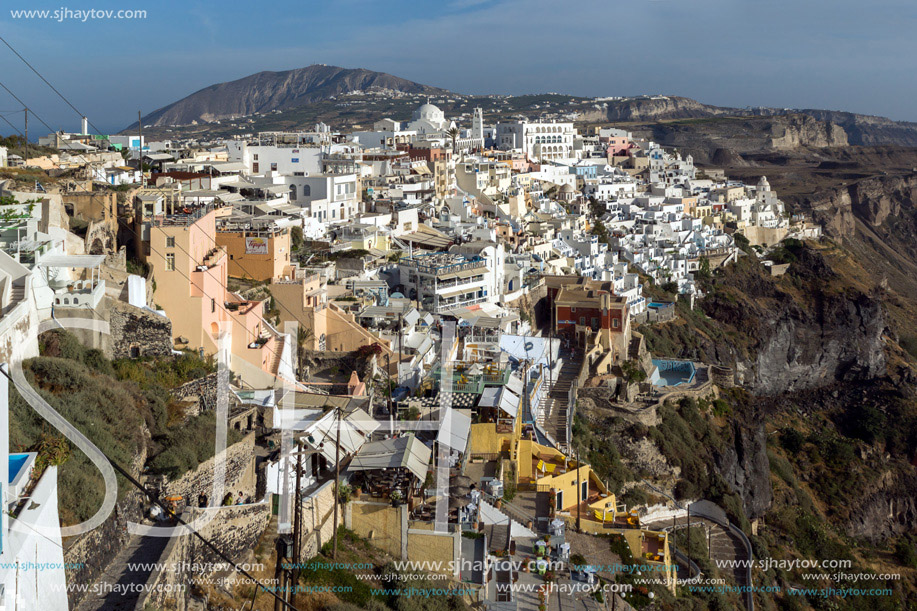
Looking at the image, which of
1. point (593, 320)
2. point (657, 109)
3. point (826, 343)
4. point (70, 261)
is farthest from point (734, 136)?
point (70, 261)

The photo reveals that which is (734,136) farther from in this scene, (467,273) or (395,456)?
(395,456)

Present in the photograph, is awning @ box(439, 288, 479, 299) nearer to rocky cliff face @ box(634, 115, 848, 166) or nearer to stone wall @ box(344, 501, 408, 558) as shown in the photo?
stone wall @ box(344, 501, 408, 558)

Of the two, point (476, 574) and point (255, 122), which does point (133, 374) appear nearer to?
point (476, 574)

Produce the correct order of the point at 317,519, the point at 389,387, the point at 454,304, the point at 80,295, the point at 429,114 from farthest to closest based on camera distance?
the point at 429,114, the point at 454,304, the point at 389,387, the point at 80,295, the point at 317,519

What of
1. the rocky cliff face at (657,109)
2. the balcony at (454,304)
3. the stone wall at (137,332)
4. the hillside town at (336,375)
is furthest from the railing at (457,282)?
the rocky cliff face at (657,109)

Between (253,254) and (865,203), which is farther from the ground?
(253,254)

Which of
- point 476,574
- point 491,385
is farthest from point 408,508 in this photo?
point 491,385
